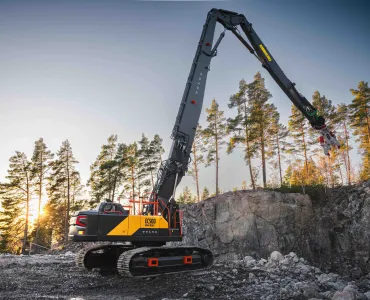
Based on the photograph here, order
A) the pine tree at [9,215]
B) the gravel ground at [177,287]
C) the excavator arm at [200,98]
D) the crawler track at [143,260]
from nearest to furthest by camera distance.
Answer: the gravel ground at [177,287], the crawler track at [143,260], the excavator arm at [200,98], the pine tree at [9,215]

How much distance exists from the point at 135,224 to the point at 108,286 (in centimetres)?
188

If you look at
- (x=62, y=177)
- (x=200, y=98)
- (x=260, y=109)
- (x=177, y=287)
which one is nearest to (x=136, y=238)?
(x=177, y=287)

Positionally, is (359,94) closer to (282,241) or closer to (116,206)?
(282,241)

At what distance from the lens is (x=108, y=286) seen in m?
8.30

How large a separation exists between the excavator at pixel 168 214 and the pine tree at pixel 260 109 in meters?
15.2

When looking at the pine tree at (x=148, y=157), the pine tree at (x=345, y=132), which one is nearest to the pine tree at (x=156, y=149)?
→ the pine tree at (x=148, y=157)

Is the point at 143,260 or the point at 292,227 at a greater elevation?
the point at 292,227

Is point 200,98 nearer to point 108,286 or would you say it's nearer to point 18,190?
point 108,286

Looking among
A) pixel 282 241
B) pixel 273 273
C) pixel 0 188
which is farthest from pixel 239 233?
pixel 0 188

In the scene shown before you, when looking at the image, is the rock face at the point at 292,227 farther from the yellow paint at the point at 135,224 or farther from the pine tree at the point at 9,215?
the pine tree at the point at 9,215

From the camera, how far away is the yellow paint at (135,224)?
8.73 meters

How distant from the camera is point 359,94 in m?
31.5

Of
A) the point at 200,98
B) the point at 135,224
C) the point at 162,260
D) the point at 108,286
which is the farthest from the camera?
the point at 200,98

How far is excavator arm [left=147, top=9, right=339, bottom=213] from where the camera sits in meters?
10.4
